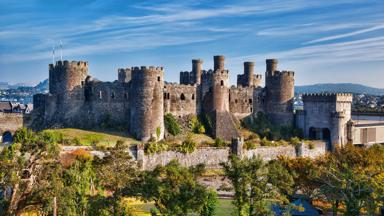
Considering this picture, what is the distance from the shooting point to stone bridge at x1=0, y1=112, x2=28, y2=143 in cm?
5819

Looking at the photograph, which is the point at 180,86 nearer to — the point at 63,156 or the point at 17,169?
the point at 63,156

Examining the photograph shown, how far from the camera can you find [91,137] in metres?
51.9

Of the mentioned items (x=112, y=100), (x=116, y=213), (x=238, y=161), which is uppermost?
(x=112, y=100)

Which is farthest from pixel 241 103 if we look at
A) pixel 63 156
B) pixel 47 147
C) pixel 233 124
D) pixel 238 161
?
pixel 47 147

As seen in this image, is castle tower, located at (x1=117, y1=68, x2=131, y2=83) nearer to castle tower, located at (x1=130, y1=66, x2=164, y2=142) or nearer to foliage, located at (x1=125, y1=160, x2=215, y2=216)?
castle tower, located at (x1=130, y1=66, x2=164, y2=142)

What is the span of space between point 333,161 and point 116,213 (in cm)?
1952

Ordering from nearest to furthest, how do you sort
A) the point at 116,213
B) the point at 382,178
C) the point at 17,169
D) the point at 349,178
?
the point at 17,169, the point at 116,213, the point at 349,178, the point at 382,178

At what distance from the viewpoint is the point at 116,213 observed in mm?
30906

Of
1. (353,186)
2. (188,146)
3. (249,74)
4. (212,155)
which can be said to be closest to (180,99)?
(212,155)

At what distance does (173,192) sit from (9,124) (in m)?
33.9

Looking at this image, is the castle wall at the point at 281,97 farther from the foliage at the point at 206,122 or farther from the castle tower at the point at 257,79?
the foliage at the point at 206,122

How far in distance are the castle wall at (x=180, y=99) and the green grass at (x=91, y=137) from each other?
6673 mm

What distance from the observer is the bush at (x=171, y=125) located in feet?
186

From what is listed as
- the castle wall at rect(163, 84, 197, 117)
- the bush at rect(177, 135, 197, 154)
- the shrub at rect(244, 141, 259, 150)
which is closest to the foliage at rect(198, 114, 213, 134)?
the castle wall at rect(163, 84, 197, 117)
